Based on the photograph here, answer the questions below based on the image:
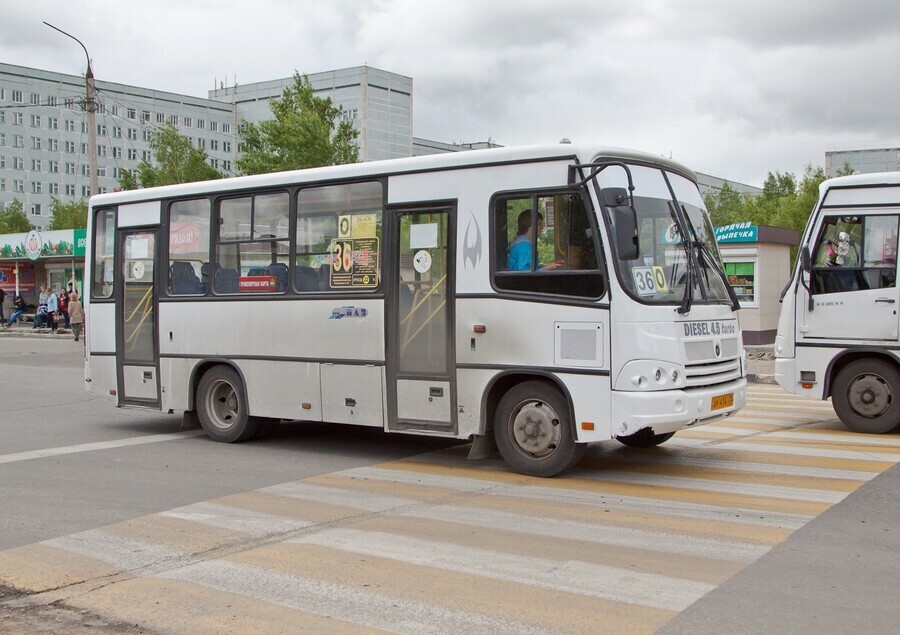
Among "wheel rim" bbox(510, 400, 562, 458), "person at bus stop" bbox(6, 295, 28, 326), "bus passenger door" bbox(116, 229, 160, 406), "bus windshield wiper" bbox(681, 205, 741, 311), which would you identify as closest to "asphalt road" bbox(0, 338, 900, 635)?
"wheel rim" bbox(510, 400, 562, 458)

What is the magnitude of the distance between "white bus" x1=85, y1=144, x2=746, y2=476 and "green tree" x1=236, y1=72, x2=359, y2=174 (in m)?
22.2

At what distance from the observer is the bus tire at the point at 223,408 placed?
10.9 metres

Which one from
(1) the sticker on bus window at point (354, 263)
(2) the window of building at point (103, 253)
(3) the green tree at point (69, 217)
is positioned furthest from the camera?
(3) the green tree at point (69, 217)

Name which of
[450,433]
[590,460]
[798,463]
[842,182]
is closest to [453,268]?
[450,433]

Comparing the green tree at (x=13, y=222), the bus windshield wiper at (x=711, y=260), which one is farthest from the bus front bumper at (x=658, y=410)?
the green tree at (x=13, y=222)

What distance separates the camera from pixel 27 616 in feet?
16.6

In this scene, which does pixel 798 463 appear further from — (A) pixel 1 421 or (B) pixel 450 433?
(A) pixel 1 421

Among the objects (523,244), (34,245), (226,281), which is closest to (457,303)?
(523,244)

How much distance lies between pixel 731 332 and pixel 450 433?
9.46ft

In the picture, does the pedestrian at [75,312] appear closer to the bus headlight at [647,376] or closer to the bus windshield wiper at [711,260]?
the bus windshield wiper at [711,260]

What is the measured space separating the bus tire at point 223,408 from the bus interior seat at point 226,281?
3.08ft

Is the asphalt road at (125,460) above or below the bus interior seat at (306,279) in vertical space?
below

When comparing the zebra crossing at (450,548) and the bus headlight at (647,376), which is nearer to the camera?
the zebra crossing at (450,548)

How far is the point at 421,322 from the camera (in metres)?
9.13
